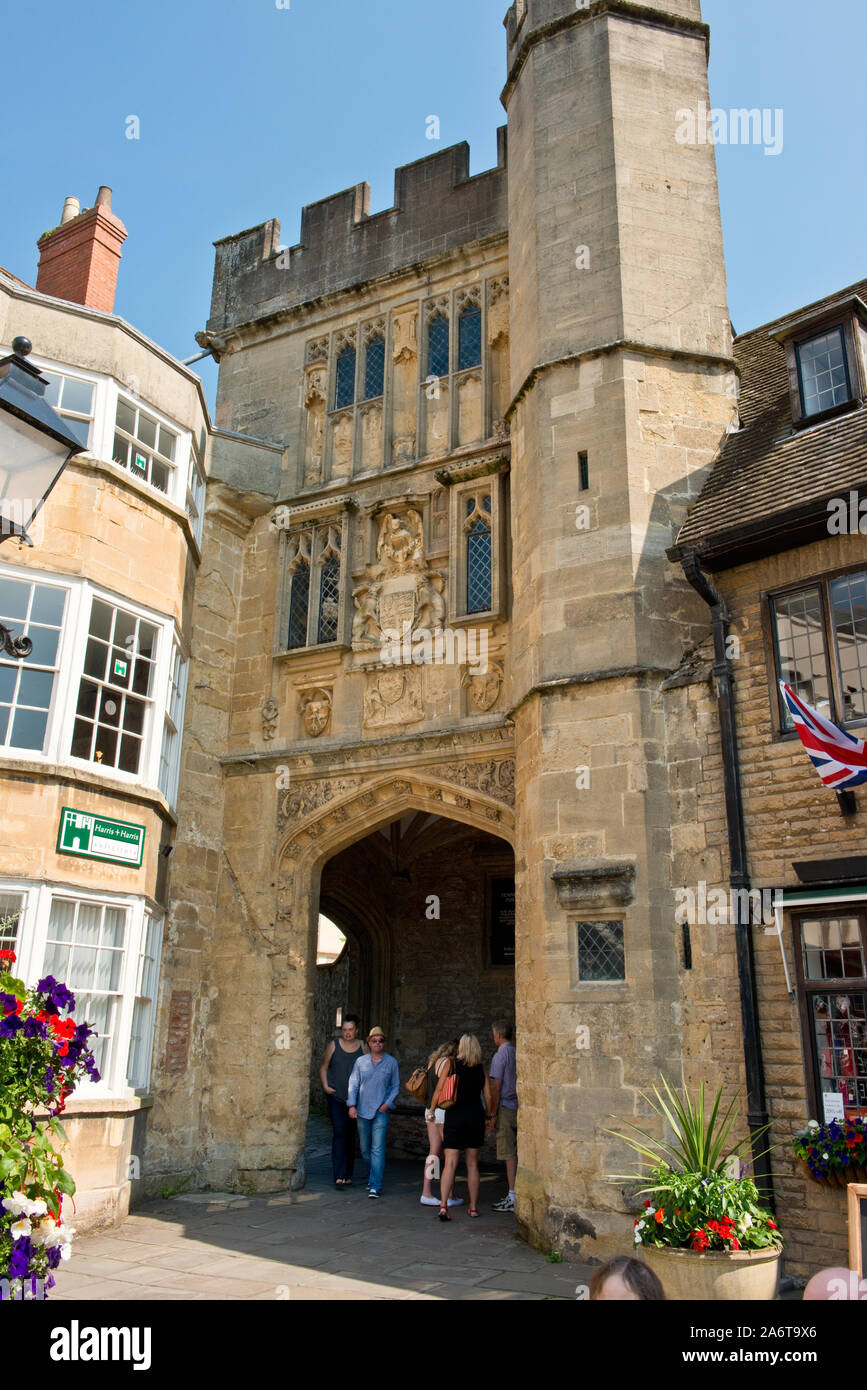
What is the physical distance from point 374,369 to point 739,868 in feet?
27.8

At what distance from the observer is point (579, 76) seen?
1155 cm

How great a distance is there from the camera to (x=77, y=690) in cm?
1014

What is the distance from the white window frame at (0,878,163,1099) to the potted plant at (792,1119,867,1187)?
5.65 metres

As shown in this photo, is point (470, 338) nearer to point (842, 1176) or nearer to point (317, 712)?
point (317, 712)

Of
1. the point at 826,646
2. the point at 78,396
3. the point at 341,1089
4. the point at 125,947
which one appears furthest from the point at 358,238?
the point at 341,1089

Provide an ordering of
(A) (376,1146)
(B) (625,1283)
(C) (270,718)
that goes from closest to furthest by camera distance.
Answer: (B) (625,1283)
(A) (376,1146)
(C) (270,718)

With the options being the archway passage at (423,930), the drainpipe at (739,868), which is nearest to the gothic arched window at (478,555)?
the drainpipe at (739,868)

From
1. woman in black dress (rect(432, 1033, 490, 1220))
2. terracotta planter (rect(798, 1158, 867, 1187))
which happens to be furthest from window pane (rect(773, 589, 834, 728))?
woman in black dress (rect(432, 1033, 490, 1220))

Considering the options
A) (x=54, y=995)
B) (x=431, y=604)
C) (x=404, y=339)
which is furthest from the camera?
(x=404, y=339)

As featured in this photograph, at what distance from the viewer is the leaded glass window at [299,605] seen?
513 inches

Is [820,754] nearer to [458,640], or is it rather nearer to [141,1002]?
[458,640]

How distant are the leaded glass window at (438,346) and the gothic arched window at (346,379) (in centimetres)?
116

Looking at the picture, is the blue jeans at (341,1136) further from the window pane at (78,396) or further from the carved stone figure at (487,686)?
the window pane at (78,396)

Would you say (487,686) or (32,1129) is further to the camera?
(487,686)
